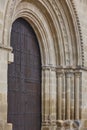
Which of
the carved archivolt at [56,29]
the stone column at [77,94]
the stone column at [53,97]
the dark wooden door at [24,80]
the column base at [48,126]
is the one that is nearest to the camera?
the dark wooden door at [24,80]

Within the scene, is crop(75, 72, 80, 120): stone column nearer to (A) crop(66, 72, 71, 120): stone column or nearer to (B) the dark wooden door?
(A) crop(66, 72, 71, 120): stone column

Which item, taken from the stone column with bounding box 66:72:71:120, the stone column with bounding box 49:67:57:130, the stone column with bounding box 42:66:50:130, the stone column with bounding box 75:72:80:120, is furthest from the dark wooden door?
the stone column with bounding box 75:72:80:120

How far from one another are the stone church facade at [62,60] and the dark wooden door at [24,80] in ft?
0.64

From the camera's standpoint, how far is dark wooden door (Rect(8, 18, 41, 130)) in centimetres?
1220

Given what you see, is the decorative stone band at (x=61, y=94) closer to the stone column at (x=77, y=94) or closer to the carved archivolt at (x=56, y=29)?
the stone column at (x=77, y=94)

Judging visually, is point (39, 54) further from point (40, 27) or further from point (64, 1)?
point (64, 1)

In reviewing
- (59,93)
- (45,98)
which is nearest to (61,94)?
(59,93)

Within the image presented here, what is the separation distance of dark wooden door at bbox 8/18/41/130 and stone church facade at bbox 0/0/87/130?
195 mm

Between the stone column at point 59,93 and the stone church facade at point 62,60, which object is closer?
the stone church facade at point 62,60

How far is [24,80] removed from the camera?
12711 millimetres

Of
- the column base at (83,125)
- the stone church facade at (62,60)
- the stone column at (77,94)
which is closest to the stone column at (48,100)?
the stone church facade at (62,60)

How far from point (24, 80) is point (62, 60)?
1.79 metres

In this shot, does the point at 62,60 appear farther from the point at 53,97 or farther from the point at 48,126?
the point at 48,126

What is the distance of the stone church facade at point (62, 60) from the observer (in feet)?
44.0
